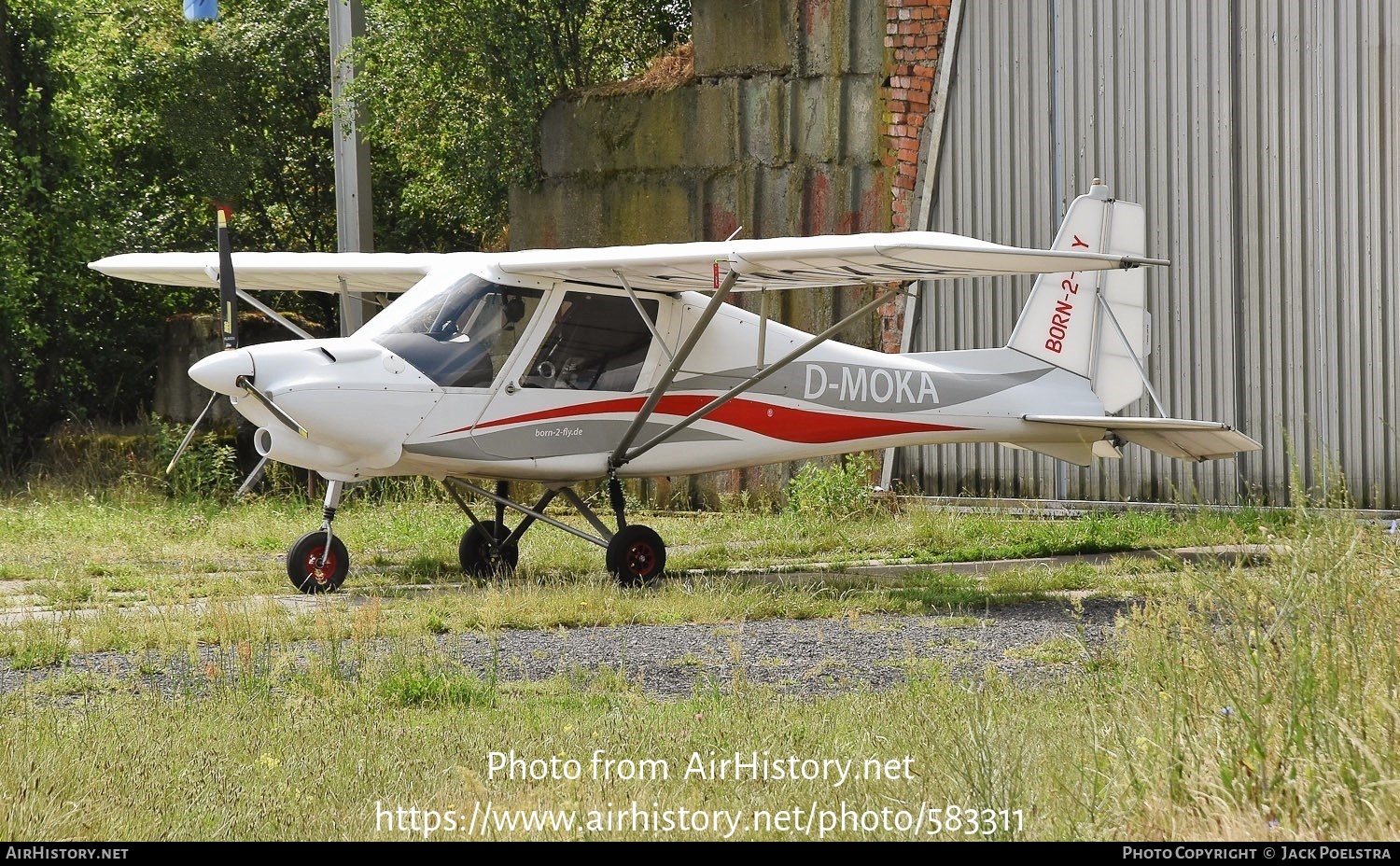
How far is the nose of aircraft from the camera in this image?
29.2ft

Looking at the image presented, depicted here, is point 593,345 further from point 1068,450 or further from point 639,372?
point 1068,450

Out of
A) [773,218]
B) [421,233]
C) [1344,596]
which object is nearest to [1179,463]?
[773,218]

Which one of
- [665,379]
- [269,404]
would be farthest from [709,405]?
[269,404]

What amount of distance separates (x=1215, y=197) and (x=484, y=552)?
23.6 ft

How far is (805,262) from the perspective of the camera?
9.34 m

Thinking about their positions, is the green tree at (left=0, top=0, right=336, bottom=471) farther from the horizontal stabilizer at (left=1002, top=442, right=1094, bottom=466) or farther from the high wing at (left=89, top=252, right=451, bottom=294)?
the horizontal stabilizer at (left=1002, top=442, right=1094, bottom=466)

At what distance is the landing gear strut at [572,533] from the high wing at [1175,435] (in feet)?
11.5

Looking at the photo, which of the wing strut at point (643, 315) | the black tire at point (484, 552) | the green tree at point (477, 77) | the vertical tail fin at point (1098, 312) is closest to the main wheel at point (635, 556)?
the black tire at point (484, 552)

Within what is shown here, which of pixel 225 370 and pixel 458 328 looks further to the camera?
pixel 458 328

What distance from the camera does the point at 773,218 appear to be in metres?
15.4

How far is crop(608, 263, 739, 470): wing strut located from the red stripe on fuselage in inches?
8.6

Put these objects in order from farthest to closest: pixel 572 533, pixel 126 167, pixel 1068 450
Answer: pixel 126 167 → pixel 1068 450 → pixel 572 533

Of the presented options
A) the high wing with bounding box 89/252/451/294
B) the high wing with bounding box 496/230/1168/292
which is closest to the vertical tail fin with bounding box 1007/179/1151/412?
the high wing with bounding box 496/230/1168/292
